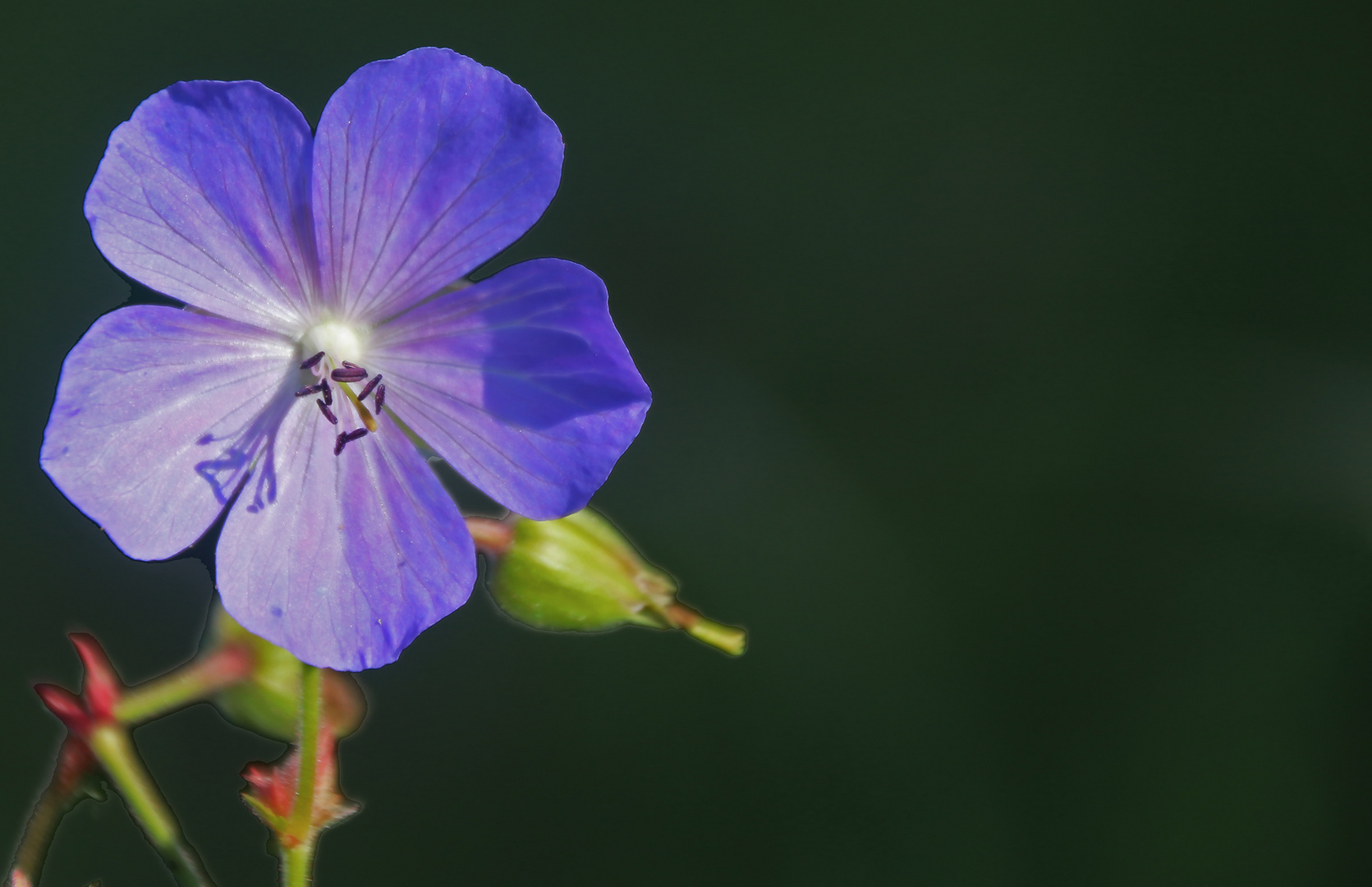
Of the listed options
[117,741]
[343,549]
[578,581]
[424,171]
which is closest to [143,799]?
[117,741]

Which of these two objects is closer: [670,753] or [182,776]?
[182,776]

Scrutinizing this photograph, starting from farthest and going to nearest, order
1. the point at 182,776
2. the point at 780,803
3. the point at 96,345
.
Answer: the point at 780,803 < the point at 182,776 < the point at 96,345

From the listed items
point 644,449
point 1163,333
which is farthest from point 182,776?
point 1163,333

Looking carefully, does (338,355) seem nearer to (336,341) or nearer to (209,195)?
(336,341)

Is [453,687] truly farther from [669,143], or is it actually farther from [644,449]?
[669,143]

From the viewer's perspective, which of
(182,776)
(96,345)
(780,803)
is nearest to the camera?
(96,345)

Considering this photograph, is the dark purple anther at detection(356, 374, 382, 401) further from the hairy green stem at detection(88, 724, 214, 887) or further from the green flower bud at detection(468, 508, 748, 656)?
the hairy green stem at detection(88, 724, 214, 887)

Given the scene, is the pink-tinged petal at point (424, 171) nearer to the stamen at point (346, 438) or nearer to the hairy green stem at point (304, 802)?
the stamen at point (346, 438)
